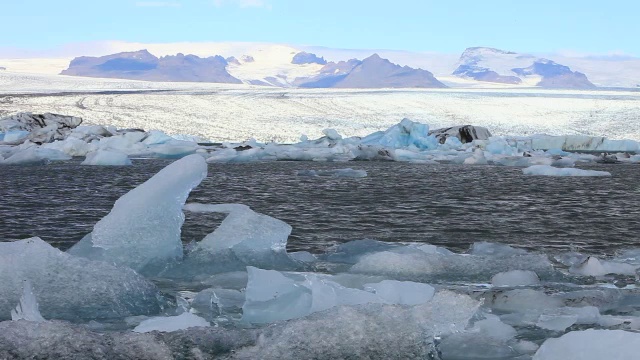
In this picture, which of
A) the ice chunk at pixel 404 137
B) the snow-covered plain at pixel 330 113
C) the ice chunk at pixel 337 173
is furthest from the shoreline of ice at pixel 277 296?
the snow-covered plain at pixel 330 113

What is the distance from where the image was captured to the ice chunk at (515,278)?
441cm

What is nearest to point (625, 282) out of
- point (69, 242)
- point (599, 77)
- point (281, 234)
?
point (281, 234)

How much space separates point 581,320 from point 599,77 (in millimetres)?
174945

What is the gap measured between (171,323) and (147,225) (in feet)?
4.64

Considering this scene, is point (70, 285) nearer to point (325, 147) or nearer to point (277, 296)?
point (277, 296)

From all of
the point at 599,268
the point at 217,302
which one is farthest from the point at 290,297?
the point at 599,268

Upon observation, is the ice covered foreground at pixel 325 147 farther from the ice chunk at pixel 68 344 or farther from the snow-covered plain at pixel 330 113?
the ice chunk at pixel 68 344

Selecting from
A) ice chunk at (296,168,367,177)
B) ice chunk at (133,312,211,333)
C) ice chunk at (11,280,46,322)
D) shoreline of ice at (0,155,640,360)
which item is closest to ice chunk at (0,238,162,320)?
shoreline of ice at (0,155,640,360)

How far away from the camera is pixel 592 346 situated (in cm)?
272

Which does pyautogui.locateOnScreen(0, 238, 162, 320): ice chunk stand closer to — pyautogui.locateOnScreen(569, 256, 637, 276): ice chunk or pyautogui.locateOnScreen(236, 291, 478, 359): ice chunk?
pyautogui.locateOnScreen(236, 291, 478, 359): ice chunk

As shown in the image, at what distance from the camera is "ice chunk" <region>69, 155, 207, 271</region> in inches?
181

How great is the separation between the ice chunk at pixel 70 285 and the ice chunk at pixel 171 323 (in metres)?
0.42

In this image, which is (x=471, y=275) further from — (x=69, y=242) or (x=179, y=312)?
(x=69, y=242)

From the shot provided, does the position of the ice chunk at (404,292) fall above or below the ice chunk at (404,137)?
above
